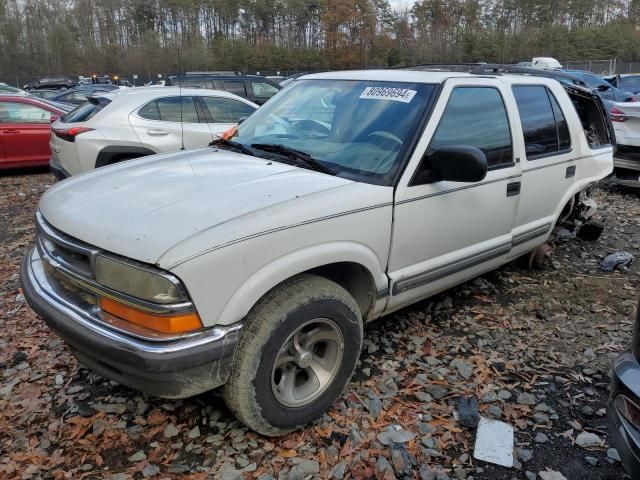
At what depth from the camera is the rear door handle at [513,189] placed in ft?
12.1

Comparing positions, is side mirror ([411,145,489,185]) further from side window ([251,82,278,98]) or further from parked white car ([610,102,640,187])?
side window ([251,82,278,98])

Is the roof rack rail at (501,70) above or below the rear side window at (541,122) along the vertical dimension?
above

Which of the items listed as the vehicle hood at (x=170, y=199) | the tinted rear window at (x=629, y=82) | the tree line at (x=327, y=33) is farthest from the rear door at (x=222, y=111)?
the tree line at (x=327, y=33)

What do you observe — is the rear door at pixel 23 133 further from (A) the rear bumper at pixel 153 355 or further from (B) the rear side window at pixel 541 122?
(B) the rear side window at pixel 541 122

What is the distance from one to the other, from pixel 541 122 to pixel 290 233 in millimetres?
2696

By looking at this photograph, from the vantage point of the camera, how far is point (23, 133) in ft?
29.7

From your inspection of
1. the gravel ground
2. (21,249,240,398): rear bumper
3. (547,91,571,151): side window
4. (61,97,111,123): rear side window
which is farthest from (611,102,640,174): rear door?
(21,249,240,398): rear bumper

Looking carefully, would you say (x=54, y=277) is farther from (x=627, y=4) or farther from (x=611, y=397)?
(x=627, y=4)

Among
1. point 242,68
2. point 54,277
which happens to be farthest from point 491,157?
point 242,68

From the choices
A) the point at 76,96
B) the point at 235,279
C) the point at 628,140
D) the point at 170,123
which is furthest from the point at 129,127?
the point at 76,96

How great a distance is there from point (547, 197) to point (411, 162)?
1.80 m

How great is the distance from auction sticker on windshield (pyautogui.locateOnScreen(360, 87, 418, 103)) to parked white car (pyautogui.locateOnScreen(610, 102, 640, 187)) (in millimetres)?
5751

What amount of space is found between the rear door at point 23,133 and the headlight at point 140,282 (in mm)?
8162

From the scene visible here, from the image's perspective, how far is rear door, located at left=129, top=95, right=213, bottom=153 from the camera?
6699mm
